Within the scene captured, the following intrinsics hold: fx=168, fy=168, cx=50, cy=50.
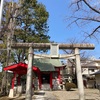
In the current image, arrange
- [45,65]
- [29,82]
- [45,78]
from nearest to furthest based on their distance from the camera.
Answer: [29,82], [45,78], [45,65]

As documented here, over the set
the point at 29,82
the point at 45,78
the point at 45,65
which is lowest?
the point at 29,82

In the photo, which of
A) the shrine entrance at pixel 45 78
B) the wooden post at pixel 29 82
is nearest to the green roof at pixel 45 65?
the shrine entrance at pixel 45 78

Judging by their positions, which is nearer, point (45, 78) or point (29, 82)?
point (29, 82)

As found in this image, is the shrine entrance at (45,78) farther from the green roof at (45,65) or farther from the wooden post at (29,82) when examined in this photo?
the wooden post at (29,82)

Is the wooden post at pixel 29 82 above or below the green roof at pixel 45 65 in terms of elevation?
below

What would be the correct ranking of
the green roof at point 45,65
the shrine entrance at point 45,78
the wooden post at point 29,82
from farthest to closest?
the shrine entrance at point 45,78 < the green roof at point 45,65 < the wooden post at point 29,82

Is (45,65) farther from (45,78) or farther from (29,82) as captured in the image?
(29,82)

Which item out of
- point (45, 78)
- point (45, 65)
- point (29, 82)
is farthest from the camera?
point (45, 65)

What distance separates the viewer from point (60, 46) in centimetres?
1000

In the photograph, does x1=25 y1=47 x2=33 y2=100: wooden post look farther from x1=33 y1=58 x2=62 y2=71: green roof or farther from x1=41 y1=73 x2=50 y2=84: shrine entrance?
x1=41 y1=73 x2=50 y2=84: shrine entrance

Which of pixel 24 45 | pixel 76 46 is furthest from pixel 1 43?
pixel 76 46

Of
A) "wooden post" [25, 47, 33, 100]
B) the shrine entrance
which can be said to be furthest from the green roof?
"wooden post" [25, 47, 33, 100]

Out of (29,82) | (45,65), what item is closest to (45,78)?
(45,65)

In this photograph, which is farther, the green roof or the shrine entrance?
the shrine entrance
